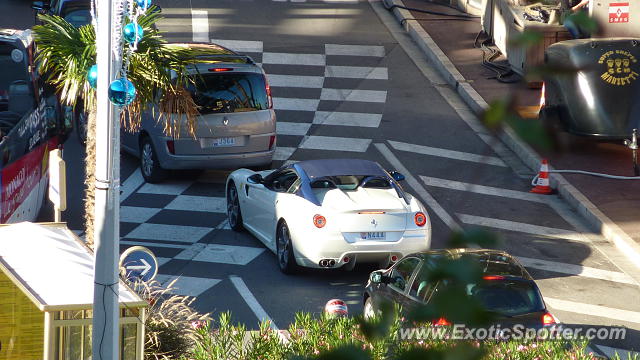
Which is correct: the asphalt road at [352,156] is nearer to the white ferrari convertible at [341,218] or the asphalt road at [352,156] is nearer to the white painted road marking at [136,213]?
the white painted road marking at [136,213]

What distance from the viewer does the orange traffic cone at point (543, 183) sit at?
53.0ft

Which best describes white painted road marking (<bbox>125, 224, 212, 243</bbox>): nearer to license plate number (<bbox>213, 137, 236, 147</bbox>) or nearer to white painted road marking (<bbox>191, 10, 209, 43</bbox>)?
license plate number (<bbox>213, 137, 236, 147</bbox>)

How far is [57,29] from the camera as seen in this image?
9961 mm

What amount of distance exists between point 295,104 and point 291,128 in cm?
138

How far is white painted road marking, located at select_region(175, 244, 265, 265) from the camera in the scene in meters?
13.0

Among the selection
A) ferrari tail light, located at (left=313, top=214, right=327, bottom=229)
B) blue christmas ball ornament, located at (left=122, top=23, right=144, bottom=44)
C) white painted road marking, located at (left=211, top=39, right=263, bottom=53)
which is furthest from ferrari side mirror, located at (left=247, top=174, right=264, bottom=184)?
white painted road marking, located at (left=211, top=39, right=263, bottom=53)

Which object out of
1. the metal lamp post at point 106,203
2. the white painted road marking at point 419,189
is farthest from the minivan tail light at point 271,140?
the metal lamp post at point 106,203

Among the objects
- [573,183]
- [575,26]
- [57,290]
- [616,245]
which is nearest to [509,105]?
[575,26]

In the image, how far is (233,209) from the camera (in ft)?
47.0

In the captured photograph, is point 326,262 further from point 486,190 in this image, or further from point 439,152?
point 439,152

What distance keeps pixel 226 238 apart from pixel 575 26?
1207cm

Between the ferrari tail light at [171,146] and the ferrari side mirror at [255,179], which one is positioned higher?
the ferrari side mirror at [255,179]

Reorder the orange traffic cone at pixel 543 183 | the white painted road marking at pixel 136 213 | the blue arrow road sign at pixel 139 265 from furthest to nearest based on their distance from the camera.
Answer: the orange traffic cone at pixel 543 183
the white painted road marking at pixel 136 213
the blue arrow road sign at pixel 139 265

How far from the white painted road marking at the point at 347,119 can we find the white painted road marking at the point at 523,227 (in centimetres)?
496
